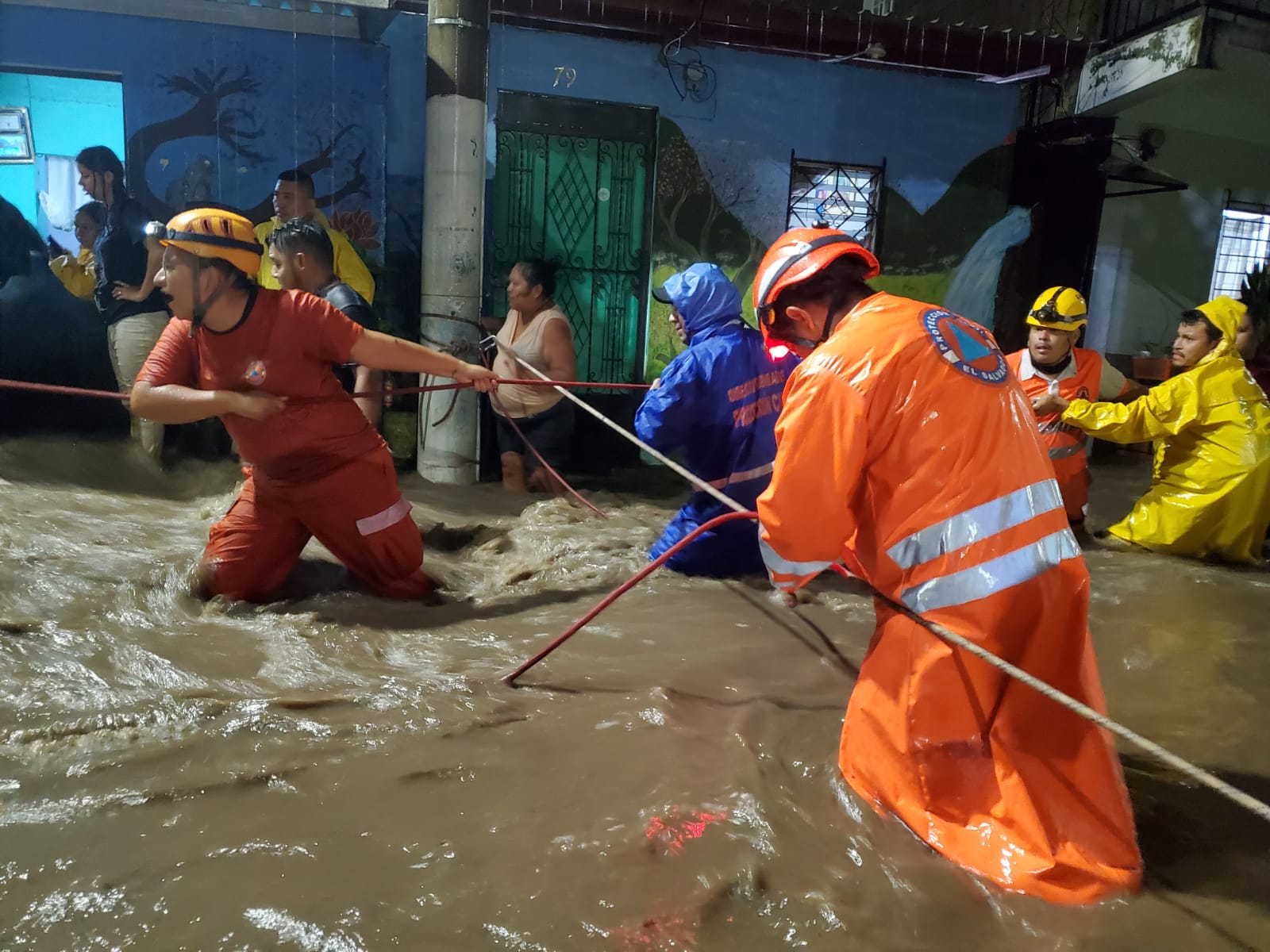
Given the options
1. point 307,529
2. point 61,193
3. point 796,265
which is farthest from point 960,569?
point 61,193

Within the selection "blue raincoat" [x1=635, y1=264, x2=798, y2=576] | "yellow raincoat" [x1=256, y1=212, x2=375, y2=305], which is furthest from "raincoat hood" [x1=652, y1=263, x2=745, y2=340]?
"yellow raincoat" [x1=256, y1=212, x2=375, y2=305]

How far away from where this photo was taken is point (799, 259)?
243 centimetres

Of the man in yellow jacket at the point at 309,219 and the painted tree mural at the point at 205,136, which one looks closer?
the man in yellow jacket at the point at 309,219

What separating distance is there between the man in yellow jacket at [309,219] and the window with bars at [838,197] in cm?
407

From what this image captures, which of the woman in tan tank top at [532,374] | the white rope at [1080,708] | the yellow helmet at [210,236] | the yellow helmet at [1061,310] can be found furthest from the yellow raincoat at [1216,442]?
the yellow helmet at [210,236]

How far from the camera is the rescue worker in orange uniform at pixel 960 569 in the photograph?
2.08m

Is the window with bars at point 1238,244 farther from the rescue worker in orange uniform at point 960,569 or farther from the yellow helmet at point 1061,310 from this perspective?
the rescue worker in orange uniform at point 960,569

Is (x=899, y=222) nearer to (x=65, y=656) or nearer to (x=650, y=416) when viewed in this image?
(x=650, y=416)

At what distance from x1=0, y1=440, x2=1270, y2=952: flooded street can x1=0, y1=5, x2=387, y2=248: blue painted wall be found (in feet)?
13.4

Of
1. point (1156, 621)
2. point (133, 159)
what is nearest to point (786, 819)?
point (1156, 621)

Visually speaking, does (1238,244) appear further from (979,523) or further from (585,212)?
(979,523)

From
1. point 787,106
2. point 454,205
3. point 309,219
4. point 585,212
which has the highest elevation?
point 787,106

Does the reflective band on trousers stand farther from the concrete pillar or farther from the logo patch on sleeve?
the concrete pillar

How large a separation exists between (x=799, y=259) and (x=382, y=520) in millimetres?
2301
